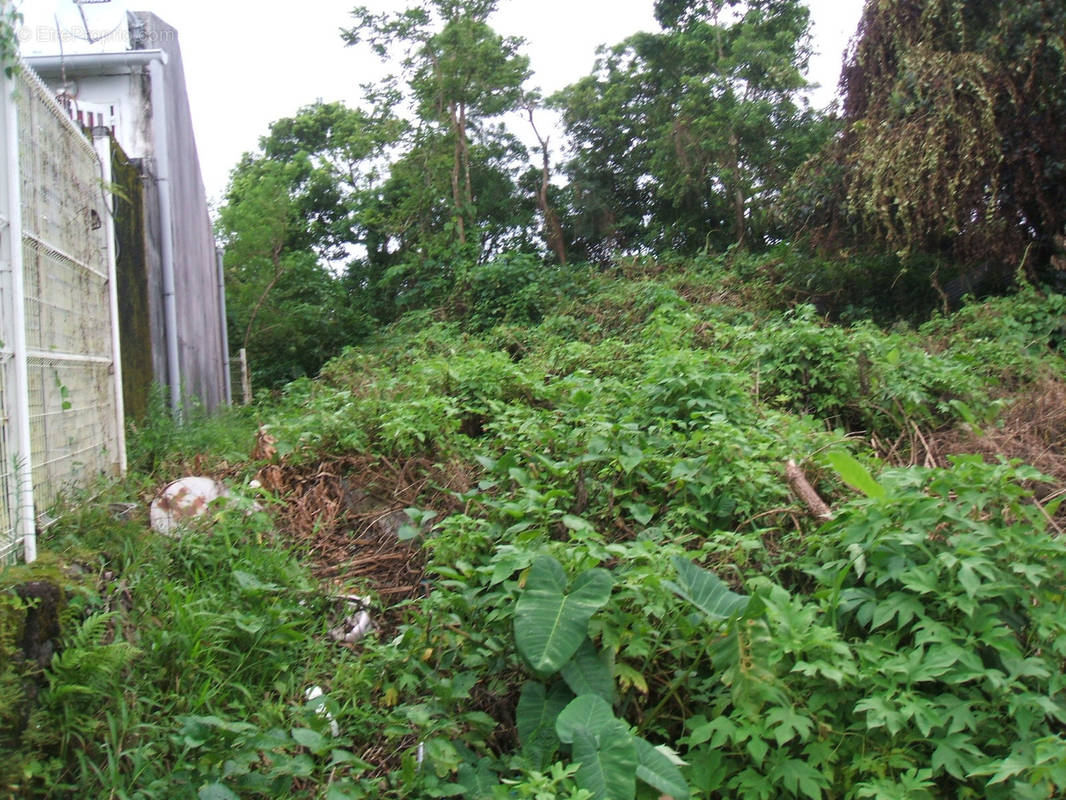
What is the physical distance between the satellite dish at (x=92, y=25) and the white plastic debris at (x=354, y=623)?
19.8 feet

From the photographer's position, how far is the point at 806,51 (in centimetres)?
1435

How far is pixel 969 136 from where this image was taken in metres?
7.67

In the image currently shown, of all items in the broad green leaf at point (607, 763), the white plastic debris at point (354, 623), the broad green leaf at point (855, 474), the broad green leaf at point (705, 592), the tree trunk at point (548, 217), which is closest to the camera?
the broad green leaf at point (607, 763)

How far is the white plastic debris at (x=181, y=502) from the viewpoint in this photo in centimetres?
354

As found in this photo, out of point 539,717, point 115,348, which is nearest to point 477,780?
point 539,717

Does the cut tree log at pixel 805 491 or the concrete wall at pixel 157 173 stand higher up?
the concrete wall at pixel 157 173

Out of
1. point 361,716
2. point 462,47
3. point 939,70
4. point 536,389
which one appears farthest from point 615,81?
point 361,716

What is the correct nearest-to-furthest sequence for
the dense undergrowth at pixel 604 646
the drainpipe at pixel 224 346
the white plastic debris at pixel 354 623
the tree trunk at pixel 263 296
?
the dense undergrowth at pixel 604 646, the white plastic debris at pixel 354 623, the drainpipe at pixel 224 346, the tree trunk at pixel 263 296

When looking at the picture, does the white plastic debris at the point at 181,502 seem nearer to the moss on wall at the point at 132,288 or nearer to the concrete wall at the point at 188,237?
the moss on wall at the point at 132,288

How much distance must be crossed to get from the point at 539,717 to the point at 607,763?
332mm

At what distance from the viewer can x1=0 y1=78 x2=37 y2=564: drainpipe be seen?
111 inches

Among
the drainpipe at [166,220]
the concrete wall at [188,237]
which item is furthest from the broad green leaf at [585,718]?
the concrete wall at [188,237]

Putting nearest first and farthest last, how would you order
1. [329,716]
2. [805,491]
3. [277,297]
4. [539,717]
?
[539,717] → [329,716] → [805,491] → [277,297]

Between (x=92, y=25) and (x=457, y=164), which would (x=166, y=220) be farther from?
(x=457, y=164)
